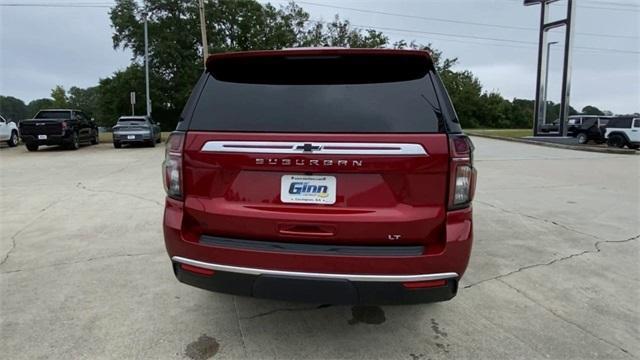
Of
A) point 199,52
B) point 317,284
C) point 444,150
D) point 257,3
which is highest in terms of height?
point 257,3

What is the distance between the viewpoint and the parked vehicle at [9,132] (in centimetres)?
2166

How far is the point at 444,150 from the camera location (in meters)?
2.60

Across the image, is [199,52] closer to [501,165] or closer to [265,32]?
[265,32]

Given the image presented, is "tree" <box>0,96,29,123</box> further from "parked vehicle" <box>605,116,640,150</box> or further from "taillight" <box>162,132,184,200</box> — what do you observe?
"taillight" <box>162,132,184,200</box>

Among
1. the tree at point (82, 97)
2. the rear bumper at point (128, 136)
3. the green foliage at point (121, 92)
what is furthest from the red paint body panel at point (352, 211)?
the tree at point (82, 97)

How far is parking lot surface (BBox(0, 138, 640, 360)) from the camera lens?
124 inches

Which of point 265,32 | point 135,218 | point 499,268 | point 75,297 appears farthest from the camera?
point 265,32

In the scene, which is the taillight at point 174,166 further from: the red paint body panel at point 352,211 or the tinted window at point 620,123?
the tinted window at point 620,123

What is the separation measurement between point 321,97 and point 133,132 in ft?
69.8

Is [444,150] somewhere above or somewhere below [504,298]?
above

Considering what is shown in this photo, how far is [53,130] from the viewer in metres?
19.7

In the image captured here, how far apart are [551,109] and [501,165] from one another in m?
72.9

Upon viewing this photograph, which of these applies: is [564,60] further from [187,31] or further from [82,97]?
[82,97]

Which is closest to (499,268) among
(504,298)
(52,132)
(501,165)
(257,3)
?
(504,298)
